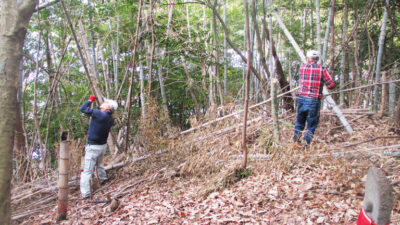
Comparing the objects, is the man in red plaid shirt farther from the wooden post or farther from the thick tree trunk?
the thick tree trunk

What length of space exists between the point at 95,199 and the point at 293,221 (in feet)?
10.3

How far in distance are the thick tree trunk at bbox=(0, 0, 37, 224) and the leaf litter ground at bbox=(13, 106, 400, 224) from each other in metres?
1.75

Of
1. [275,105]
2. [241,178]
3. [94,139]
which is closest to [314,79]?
[275,105]

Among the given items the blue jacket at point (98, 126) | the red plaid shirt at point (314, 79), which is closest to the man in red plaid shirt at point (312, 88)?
the red plaid shirt at point (314, 79)

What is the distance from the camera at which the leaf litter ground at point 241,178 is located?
112 inches

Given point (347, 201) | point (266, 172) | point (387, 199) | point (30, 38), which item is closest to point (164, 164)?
point (266, 172)

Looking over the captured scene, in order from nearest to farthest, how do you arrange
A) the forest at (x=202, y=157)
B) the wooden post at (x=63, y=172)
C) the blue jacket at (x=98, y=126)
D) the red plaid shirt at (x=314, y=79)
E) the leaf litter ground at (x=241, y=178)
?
the forest at (x=202, y=157), the leaf litter ground at (x=241, y=178), the wooden post at (x=63, y=172), the red plaid shirt at (x=314, y=79), the blue jacket at (x=98, y=126)

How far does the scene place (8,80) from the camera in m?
1.98

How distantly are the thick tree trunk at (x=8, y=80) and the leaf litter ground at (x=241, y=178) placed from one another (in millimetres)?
1748

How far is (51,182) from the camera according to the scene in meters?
5.04

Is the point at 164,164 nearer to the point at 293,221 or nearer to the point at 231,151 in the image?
the point at 231,151

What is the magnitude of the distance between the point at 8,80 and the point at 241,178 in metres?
2.88

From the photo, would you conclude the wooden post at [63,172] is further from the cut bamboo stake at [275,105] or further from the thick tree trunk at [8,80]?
the cut bamboo stake at [275,105]

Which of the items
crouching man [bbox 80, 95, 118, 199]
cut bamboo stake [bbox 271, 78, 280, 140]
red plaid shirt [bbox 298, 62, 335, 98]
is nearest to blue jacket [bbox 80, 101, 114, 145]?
crouching man [bbox 80, 95, 118, 199]
